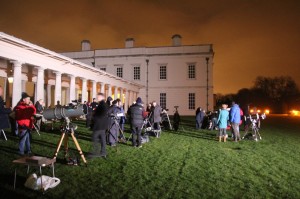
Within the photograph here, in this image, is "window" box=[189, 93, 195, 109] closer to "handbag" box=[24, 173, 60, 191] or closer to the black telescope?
the black telescope

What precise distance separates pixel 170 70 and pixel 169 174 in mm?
36335

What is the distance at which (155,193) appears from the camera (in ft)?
17.1

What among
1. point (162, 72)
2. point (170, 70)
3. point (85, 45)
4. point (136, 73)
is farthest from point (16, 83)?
point (85, 45)

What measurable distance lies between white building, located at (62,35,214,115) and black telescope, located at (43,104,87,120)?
34.6m

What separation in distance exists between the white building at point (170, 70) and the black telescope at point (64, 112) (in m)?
34.6

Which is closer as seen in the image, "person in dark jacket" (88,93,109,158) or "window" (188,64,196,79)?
"person in dark jacket" (88,93,109,158)

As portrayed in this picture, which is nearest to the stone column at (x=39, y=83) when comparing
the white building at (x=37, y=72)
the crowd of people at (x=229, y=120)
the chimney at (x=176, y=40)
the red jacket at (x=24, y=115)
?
the white building at (x=37, y=72)

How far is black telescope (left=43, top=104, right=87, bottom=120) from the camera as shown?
7.36m

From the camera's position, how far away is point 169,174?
21.7ft

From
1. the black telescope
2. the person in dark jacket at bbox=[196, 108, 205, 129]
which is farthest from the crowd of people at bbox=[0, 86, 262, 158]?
the person in dark jacket at bbox=[196, 108, 205, 129]

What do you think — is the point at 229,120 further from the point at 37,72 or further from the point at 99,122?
the point at 37,72

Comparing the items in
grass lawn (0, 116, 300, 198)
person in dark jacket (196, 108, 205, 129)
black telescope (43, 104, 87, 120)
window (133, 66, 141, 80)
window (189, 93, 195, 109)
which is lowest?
grass lawn (0, 116, 300, 198)

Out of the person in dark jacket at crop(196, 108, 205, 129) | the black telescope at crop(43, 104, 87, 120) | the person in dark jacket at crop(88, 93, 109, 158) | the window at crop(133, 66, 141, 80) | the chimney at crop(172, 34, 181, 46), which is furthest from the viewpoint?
the window at crop(133, 66, 141, 80)

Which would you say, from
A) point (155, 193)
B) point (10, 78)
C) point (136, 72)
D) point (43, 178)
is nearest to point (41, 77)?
point (10, 78)
